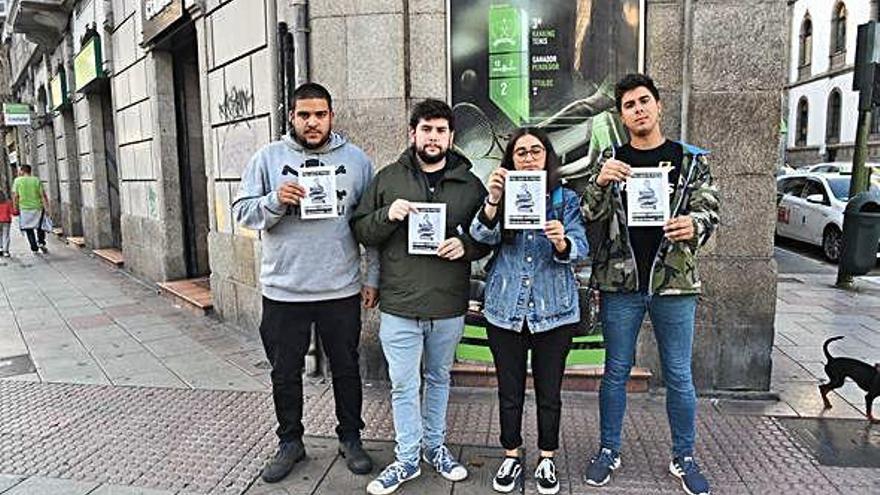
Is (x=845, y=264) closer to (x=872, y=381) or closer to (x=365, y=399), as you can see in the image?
(x=872, y=381)

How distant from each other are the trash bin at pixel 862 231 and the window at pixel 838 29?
118 ft

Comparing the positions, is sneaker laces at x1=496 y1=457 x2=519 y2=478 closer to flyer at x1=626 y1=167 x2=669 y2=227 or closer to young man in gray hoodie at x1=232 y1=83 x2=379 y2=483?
young man in gray hoodie at x1=232 y1=83 x2=379 y2=483

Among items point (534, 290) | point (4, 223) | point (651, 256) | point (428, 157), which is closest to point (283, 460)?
point (534, 290)

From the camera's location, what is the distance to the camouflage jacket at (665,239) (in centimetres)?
325

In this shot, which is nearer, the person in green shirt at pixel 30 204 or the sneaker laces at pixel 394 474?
the sneaker laces at pixel 394 474

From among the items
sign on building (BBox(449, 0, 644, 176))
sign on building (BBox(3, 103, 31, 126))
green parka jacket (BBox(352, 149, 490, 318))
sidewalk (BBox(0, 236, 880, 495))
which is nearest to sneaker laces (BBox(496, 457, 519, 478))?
sidewalk (BBox(0, 236, 880, 495))

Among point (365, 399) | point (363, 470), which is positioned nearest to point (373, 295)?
point (363, 470)

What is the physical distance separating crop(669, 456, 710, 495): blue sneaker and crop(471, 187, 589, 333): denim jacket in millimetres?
1049

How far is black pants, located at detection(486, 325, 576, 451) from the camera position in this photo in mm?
3320

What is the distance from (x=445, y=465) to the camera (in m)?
3.60

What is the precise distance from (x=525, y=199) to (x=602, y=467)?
1.63 m

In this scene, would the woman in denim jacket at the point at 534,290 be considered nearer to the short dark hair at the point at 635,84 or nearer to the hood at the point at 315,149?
the short dark hair at the point at 635,84

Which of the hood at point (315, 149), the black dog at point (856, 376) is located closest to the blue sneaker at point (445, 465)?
the hood at point (315, 149)

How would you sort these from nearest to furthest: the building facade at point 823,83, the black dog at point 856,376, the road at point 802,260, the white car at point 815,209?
1. the black dog at point 856,376
2. the road at point 802,260
3. the white car at point 815,209
4. the building facade at point 823,83
